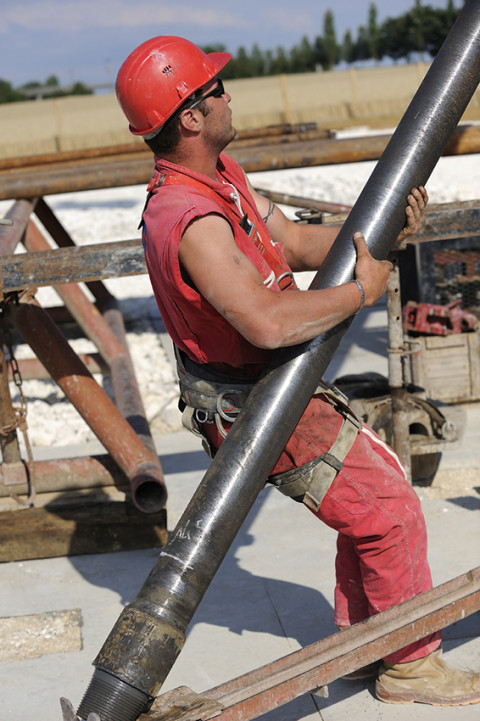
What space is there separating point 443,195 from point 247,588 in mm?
11294

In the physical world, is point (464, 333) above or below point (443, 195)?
above

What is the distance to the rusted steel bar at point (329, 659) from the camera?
101 inches

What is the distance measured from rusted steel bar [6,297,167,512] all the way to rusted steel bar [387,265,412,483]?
1.28 metres

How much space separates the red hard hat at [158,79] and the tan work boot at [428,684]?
2062 mm

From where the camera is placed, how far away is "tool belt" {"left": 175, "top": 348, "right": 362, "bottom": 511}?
2881 mm

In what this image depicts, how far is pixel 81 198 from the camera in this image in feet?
56.0

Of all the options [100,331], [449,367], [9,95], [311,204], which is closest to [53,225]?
[100,331]

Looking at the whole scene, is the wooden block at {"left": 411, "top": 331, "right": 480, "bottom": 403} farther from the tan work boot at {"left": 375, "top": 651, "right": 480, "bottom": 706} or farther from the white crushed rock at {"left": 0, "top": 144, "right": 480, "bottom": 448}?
the tan work boot at {"left": 375, "top": 651, "right": 480, "bottom": 706}

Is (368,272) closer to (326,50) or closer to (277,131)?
(277,131)

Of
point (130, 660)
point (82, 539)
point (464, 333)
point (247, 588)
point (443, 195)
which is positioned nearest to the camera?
point (130, 660)

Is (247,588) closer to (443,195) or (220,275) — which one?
(220,275)

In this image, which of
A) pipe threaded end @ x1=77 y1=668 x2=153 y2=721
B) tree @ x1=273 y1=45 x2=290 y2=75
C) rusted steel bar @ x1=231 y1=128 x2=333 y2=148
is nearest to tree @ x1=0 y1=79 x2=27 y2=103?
tree @ x1=273 y1=45 x2=290 y2=75

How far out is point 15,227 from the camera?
5.73 metres

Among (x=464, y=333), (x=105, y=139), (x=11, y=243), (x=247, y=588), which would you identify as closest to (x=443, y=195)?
(x=464, y=333)
